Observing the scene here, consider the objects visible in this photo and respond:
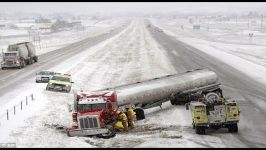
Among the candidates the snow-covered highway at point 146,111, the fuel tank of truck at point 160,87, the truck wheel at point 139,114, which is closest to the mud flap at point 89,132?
the snow-covered highway at point 146,111

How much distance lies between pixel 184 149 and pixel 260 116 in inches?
408

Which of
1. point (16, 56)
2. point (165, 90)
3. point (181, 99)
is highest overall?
point (16, 56)

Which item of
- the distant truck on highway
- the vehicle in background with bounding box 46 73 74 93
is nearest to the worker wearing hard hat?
the vehicle in background with bounding box 46 73 74 93

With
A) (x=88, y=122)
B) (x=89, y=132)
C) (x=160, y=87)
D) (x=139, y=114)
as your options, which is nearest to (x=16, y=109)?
(x=139, y=114)

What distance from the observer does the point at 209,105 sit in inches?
1063

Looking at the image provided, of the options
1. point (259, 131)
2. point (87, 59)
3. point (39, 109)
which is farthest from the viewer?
point (87, 59)

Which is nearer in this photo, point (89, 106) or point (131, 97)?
point (89, 106)

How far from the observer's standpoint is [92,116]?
2628 cm

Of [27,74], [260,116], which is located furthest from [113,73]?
[260,116]

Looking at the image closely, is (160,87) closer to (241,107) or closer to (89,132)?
(241,107)

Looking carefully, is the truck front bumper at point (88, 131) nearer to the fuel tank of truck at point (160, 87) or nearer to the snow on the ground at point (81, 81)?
the snow on the ground at point (81, 81)

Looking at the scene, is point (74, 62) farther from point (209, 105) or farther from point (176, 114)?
point (209, 105)

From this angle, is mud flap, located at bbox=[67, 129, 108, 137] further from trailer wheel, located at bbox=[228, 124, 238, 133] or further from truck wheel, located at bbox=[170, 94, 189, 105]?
truck wheel, located at bbox=[170, 94, 189, 105]

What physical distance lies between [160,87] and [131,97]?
11.1 ft
